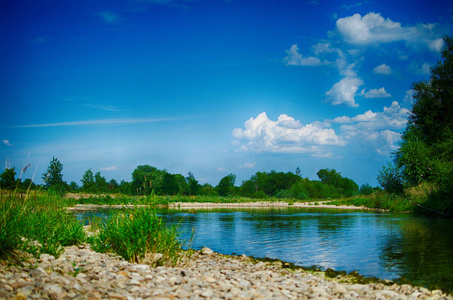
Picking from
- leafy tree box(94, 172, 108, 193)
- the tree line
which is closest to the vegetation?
the tree line

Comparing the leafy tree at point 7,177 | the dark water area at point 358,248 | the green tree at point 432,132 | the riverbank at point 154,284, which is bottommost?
the dark water area at point 358,248

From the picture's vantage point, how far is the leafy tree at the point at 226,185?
95.0 m

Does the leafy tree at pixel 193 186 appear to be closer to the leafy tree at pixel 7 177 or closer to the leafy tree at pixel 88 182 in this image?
the leafy tree at pixel 88 182

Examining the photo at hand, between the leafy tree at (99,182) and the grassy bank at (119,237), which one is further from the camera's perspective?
the leafy tree at (99,182)

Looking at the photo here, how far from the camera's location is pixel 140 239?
8906 mm

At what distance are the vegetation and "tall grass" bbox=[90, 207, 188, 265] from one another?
84.8ft

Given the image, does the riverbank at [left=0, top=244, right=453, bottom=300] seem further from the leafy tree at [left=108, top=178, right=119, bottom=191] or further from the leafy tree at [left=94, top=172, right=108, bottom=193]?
the leafy tree at [left=108, top=178, right=119, bottom=191]

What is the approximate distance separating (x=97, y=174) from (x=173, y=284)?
60.4m

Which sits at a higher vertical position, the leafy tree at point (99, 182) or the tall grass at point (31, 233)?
the leafy tree at point (99, 182)

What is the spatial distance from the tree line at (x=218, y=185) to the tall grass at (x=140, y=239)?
70.7ft

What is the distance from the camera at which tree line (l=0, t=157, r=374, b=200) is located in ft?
198

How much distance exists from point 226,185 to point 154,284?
90574 mm

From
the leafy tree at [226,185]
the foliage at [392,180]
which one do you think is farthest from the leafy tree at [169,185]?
the foliage at [392,180]

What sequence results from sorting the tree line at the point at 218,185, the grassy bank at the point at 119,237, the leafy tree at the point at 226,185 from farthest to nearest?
the leafy tree at the point at 226,185
the tree line at the point at 218,185
the grassy bank at the point at 119,237
